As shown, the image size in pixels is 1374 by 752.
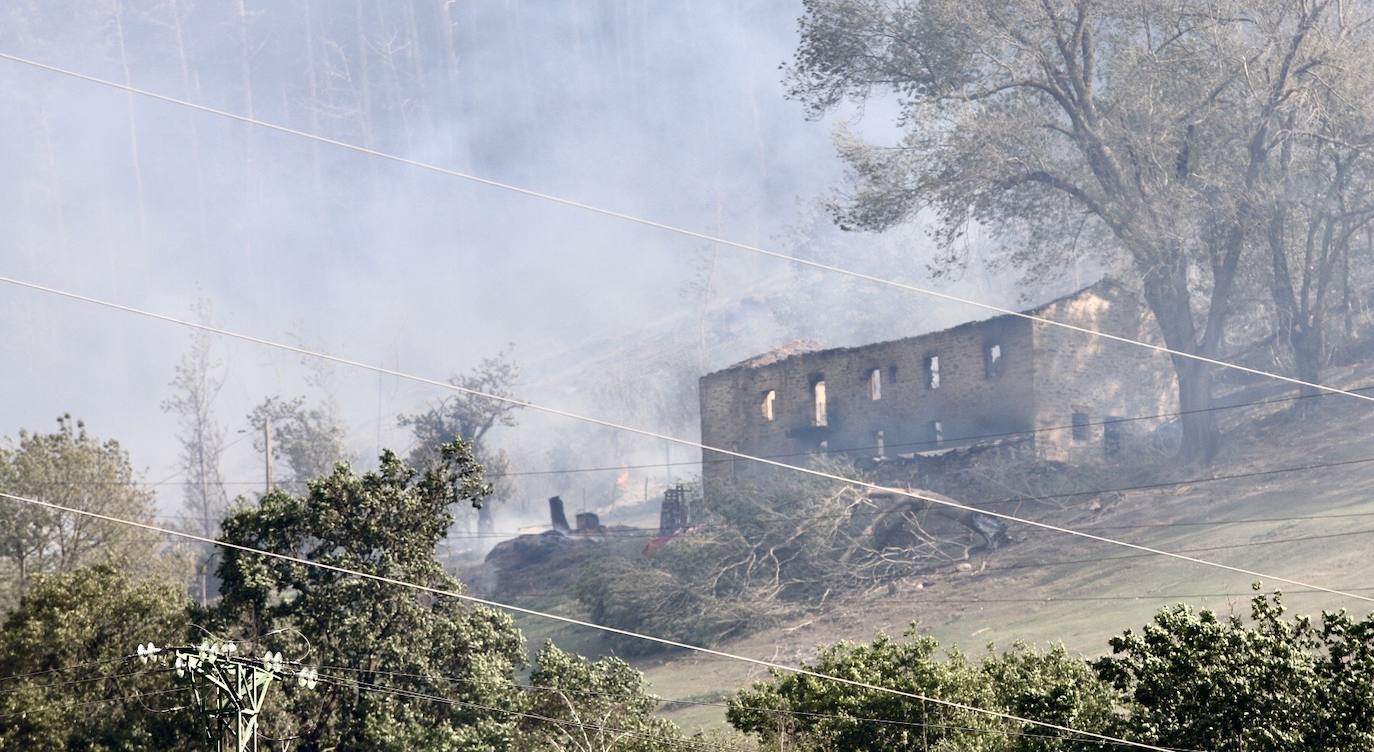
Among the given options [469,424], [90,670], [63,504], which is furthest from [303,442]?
[90,670]

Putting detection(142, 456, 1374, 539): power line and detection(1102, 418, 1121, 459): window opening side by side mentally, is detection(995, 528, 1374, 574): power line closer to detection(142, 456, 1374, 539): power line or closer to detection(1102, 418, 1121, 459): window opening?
detection(142, 456, 1374, 539): power line

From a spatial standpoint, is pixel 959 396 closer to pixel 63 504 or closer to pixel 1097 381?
pixel 1097 381

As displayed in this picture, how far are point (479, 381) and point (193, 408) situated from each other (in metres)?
16.7

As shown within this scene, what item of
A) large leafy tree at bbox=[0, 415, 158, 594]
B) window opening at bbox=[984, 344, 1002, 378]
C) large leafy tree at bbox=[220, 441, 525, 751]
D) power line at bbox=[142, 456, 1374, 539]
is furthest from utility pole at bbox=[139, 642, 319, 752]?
window opening at bbox=[984, 344, 1002, 378]

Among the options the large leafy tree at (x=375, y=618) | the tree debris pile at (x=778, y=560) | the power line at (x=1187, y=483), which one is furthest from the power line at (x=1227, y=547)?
the large leafy tree at (x=375, y=618)

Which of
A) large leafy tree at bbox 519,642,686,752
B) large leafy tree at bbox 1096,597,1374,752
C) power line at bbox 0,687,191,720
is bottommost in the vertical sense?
large leafy tree at bbox 519,642,686,752

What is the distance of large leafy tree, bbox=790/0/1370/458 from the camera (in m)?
46.4

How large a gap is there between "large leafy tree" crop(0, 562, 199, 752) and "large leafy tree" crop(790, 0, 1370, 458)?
103 feet

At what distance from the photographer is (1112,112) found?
48.7 m

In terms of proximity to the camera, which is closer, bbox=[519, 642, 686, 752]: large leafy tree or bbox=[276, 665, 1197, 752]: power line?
bbox=[276, 665, 1197, 752]: power line

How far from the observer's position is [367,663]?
904 inches

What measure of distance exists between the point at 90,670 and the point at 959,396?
32604 mm

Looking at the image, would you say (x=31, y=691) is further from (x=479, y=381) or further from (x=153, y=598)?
(x=479, y=381)

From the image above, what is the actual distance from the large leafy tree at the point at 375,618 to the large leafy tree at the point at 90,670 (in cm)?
165
